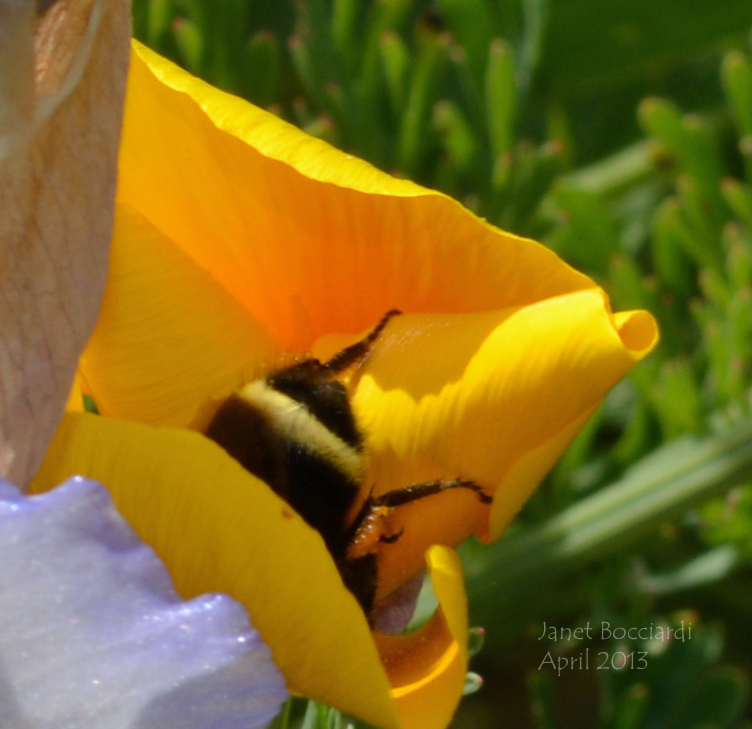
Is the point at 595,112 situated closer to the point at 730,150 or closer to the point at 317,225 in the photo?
the point at 730,150

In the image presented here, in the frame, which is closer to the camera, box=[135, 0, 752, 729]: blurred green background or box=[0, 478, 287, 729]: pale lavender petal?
box=[0, 478, 287, 729]: pale lavender petal

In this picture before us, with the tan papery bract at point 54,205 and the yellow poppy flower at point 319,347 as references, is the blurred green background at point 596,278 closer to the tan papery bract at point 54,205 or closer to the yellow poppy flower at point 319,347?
the yellow poppy flower at point 319,347

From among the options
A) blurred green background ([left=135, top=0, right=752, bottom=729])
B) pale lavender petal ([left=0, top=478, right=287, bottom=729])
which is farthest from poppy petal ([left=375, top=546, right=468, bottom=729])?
blurred green background ([left=135, top=0, right=752, bottom=729])

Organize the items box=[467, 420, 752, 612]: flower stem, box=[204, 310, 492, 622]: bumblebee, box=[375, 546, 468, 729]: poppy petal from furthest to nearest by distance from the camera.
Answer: box=[467, 420, 752, 612]: flower stem, box=[204, 310, 492, 622]: bumblebee, box=[375, 546, 468, 729]: poppy petal

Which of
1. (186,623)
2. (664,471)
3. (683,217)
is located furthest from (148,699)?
(683,217)

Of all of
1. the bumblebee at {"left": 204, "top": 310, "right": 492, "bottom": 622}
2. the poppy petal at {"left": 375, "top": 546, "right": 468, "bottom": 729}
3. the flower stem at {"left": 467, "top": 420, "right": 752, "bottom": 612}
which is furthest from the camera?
the flower stem at {"left": 467, "top": 420, "right": 752, "bottom": 612}

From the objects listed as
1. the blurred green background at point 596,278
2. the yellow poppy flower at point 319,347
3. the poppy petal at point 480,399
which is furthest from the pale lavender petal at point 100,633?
the blurred green background at point 596,278

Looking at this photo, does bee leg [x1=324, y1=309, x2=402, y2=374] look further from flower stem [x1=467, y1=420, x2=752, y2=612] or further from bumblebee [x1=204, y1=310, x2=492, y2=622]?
flower stem [x1=467, y1=420, x2=752, y2=612]
